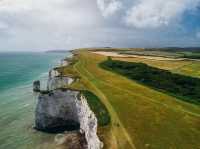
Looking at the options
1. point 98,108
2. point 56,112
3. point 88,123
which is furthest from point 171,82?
point 88,123

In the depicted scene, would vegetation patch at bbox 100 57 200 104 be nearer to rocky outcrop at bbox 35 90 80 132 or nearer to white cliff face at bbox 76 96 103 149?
white cliff face at bbox 76 96 103 149

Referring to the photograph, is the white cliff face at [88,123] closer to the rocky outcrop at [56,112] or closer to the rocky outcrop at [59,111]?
the rocky outcrop at [59,111]

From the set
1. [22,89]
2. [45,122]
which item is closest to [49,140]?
[45,122]

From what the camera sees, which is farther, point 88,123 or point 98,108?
point 98,108

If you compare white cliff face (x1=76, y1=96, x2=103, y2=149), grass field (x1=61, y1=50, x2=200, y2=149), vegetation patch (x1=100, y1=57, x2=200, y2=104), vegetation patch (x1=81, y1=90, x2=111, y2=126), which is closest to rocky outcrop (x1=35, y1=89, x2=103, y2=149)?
white cliff face (x1=76, y1=96, x2=103, y2=149)

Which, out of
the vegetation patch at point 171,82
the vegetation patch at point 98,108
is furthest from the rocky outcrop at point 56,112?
the vegetation patch at point 171,82

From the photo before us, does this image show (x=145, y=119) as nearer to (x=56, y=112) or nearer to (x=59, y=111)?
(x=59, y=111)

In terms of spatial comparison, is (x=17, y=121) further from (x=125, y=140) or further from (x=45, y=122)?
(x=125, y=140)
